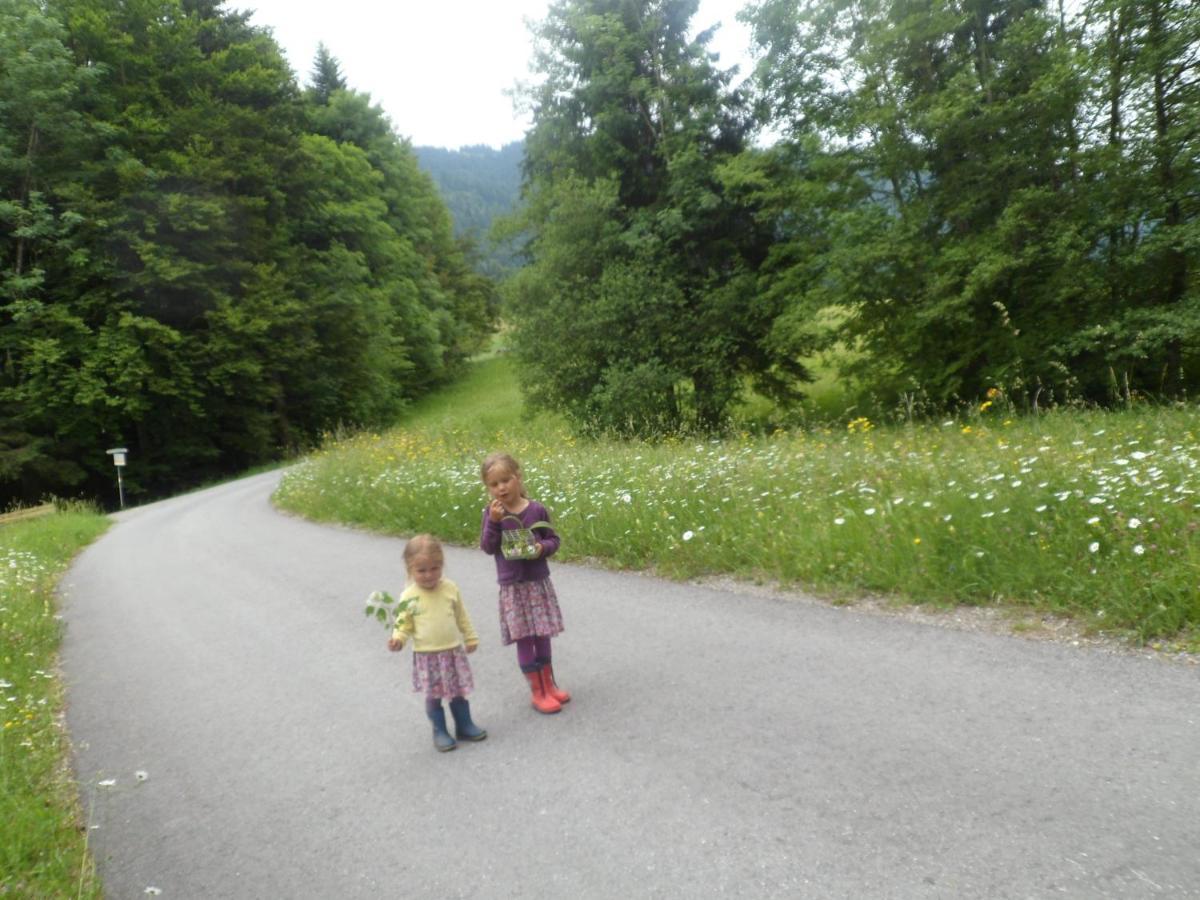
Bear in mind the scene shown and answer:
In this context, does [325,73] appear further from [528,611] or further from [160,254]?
[528,611]

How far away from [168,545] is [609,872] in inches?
541

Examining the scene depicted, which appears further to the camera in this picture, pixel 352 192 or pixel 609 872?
pixel 352 192

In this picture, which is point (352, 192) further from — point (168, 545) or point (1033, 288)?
point (1033, 288)

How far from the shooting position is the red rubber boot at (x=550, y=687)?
185 inches

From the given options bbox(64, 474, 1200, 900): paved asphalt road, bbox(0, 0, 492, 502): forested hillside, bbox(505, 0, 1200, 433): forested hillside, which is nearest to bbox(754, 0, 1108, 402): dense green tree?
bbox(505, 0, 1200, 433): forested hillside

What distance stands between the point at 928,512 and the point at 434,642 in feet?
12.8

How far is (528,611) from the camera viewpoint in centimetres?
470

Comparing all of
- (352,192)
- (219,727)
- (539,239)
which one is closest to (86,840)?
(219,727)

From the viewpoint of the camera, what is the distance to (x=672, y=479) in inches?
351

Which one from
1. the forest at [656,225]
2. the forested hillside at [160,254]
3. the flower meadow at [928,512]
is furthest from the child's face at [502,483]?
the forested hillside at [160,254]

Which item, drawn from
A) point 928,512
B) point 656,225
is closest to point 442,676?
point 928,512

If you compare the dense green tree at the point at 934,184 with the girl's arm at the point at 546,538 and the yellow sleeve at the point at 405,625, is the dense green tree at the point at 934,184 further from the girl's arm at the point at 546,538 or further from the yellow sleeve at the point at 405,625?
the yellow sleeve at the point at 405,625

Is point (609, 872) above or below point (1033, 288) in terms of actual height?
below

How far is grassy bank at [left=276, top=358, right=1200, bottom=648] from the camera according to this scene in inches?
193
